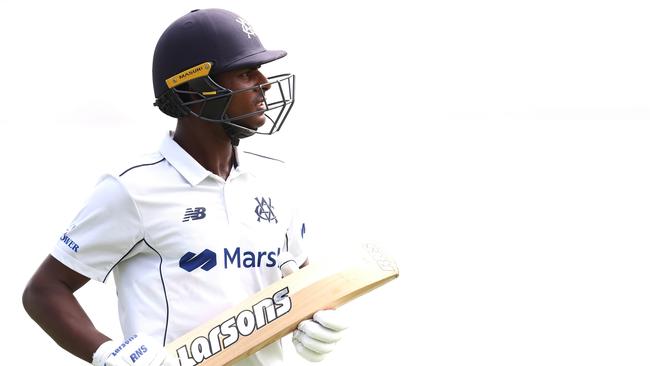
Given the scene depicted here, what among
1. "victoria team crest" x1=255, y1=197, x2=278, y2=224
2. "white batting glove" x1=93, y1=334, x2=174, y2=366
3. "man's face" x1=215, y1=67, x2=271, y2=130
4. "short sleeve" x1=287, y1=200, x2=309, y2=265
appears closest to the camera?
"white batting glove" x1=93, y1=334, x2=174, y2=366

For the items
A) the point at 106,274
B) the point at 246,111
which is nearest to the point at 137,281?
the point at 106,274

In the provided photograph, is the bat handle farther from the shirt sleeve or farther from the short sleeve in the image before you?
the shirt sleeve

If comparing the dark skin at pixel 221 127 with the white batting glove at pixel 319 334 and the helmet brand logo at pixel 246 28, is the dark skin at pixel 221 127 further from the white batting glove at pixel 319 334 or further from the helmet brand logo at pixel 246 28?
the white batting glove at pixel 319 334

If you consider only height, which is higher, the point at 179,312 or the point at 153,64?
the point at 153,64

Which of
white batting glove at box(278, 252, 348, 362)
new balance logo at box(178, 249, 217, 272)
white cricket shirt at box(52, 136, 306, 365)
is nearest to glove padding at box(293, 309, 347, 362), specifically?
white batting glove at box(278, 252, 348, 362)

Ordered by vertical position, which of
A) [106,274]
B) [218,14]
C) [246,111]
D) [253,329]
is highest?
[218,14]

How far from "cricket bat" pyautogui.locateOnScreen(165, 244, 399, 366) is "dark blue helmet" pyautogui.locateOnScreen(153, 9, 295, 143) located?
440 mm

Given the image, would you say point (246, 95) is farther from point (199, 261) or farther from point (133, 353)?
point (133, 353)

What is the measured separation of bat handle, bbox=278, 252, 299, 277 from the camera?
3.01 m

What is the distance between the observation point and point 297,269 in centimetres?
301

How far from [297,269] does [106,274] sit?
1.74ft

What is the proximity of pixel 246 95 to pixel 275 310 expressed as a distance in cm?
60

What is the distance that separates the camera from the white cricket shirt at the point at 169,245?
113 inches

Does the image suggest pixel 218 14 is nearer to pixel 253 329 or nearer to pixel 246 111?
pixel 246 111
